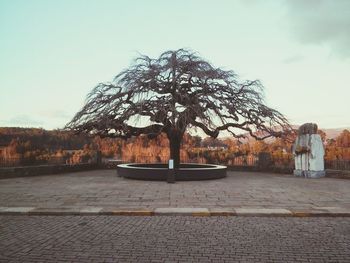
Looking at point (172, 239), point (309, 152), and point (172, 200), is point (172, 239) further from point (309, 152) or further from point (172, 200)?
point (309, 152)

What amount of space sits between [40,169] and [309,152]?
608 inches

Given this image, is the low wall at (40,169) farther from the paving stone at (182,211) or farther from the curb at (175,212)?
the paving stone at (182,211)

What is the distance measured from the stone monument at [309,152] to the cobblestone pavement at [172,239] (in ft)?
35.6

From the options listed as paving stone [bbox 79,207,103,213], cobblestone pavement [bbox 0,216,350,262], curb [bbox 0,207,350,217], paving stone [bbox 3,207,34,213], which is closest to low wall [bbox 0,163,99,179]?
paving stone [bbox 3,207,34,213]

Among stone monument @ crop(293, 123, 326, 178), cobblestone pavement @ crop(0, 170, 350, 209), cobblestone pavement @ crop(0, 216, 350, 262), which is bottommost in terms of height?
cobblestone pavement @ crop(0, 216, 350, 262)

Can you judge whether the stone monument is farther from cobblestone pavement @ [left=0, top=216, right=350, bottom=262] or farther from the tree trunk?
cobblestone pavement @ [left=0, top=216, right=350, bottom=262]

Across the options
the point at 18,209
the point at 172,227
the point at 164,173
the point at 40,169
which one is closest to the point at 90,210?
the point at 18,209

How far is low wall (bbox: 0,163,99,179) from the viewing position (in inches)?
667

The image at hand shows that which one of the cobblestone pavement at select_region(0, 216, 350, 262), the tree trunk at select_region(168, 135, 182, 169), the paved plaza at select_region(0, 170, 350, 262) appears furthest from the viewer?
the tree trunk at select_region(168, 135, 182, 169)

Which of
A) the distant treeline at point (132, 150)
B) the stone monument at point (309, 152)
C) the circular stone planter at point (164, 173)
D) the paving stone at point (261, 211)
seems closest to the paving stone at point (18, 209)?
the paving stone at point (261, 211)

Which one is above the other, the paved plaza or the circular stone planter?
the circular stone planter

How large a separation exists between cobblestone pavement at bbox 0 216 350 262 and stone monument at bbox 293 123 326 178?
10860 mm

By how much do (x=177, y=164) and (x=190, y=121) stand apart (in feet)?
10.6

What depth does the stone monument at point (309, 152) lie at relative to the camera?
1823cm
